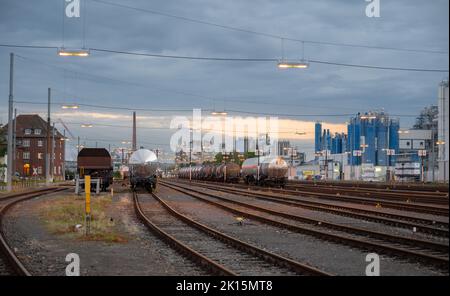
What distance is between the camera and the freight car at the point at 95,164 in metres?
46.6

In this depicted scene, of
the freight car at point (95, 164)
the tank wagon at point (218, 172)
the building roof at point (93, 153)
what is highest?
the building roof at point (93, 153)

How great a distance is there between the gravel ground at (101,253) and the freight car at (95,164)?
81.0ft

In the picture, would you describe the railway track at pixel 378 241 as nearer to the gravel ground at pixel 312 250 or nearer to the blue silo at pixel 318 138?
the gravel ground at pixel 312 250

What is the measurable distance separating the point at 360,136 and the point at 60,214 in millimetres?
94252

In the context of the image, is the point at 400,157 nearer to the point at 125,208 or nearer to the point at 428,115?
the point at 428,115

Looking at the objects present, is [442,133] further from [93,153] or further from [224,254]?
[224,254]

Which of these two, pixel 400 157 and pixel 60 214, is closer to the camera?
pixel 60 214

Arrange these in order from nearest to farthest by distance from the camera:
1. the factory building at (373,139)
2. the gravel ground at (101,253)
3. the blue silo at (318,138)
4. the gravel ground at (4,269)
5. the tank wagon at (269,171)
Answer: the gravel ground at (4,269) < the gravel ground at (101,253) < the tank wagon at (269,171) < the factory building at (373,139) < the blue silo at (318,138)

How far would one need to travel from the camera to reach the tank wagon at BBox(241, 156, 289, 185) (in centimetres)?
6091

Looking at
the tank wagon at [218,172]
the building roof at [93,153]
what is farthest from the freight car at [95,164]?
the tank wagon at [218,172]

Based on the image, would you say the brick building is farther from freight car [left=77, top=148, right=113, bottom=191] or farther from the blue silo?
freight car [left=77, top=148, right=113, bottom=191]
